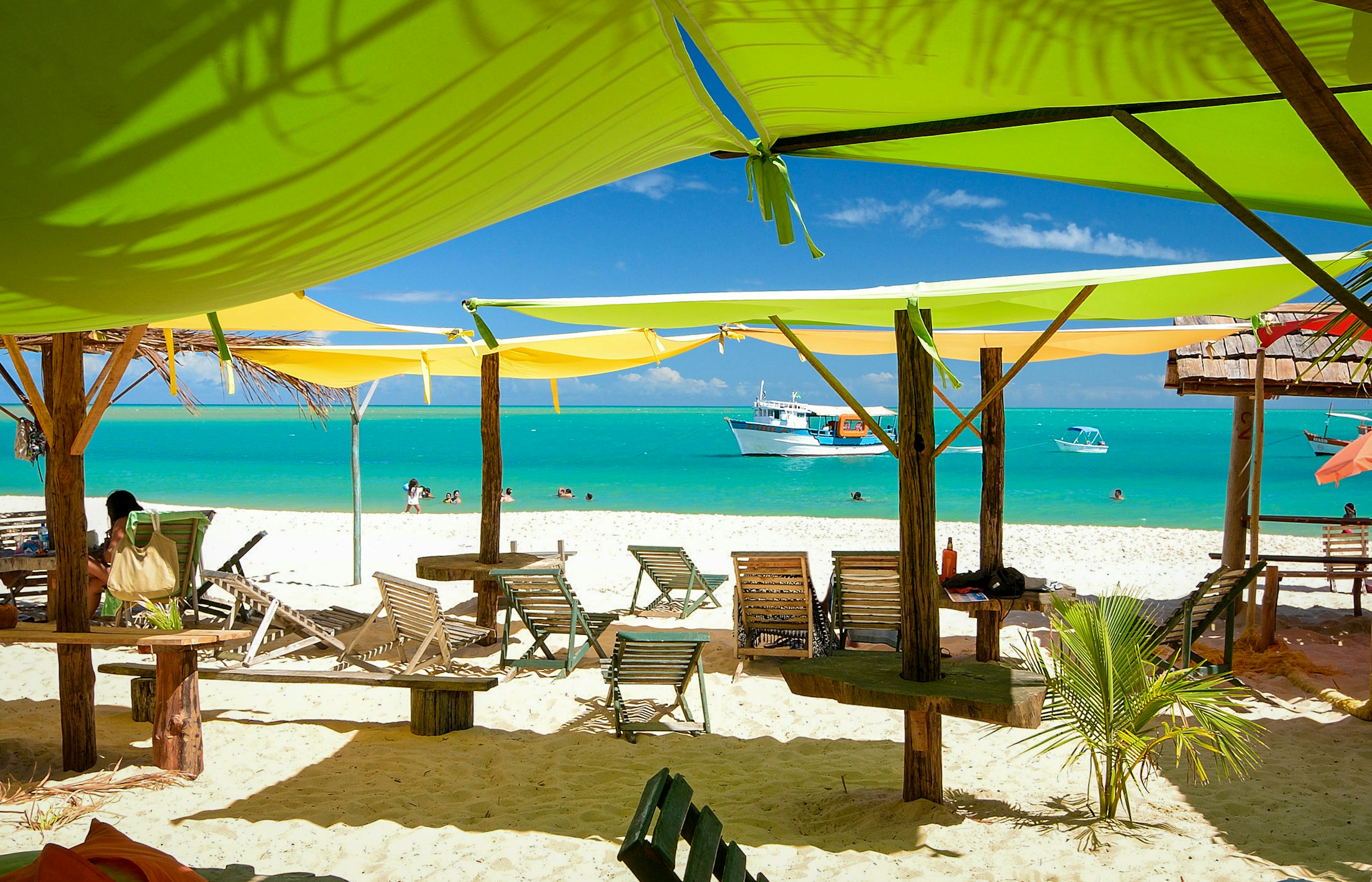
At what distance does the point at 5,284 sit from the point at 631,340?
18.3 feet

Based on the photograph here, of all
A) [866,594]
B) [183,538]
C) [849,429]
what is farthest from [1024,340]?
[849,429]

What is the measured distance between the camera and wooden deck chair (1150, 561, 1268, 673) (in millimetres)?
4508

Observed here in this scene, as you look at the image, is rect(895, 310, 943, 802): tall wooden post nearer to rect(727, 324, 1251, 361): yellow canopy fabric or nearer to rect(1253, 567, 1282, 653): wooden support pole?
rect(727, 324, 1251, 361): yellow canopy fabric

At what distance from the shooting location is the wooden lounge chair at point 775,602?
5605 millimetres

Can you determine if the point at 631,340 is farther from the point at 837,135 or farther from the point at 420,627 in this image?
the point at 837,135

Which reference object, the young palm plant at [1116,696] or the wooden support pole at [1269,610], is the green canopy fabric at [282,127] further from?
the wooden support pole at [1269,610]

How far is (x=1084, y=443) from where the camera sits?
178 ft

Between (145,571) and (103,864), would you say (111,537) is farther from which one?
(103,864)

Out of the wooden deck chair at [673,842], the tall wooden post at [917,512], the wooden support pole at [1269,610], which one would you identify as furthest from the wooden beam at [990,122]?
the wooden support pole at [1269,610]

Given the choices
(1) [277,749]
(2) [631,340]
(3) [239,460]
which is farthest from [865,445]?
(1) [277,749]

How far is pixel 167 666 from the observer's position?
159 inches

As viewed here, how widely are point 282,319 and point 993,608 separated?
5205mm

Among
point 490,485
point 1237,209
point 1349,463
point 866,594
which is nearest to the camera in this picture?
point 1237,209

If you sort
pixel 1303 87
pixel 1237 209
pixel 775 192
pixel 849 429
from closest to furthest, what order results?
pixel 1303 87, pixel 1237 209, pixel 775 192, pixel 849 429
